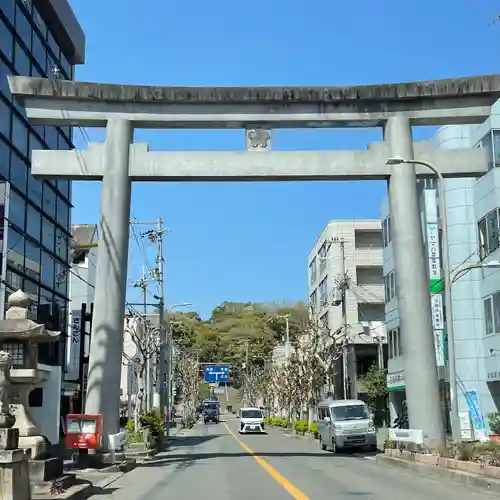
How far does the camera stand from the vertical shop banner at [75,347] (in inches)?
1486

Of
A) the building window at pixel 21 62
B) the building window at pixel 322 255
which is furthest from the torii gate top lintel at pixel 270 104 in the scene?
the building window at pixel 322 255

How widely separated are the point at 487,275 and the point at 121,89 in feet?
70.3

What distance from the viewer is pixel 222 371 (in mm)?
85312

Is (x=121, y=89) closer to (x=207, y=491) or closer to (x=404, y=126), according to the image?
(x=404, y=126)

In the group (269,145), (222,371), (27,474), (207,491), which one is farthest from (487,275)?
(222,371)

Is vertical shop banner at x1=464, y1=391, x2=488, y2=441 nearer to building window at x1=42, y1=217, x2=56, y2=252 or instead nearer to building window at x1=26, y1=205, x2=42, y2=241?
building window at x1=26, y1=205, x2=42, y2=241

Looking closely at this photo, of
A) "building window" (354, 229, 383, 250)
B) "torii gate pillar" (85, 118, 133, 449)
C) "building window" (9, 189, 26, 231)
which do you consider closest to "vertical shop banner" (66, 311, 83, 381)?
"building window" (9, 189, 26, 231)

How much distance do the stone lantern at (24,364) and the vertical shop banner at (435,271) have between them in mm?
25345

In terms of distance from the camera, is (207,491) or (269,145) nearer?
(207,491)

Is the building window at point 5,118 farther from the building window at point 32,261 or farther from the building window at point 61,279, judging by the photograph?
the building window at point 61,279

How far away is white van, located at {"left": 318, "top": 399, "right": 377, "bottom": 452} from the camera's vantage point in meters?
29.2

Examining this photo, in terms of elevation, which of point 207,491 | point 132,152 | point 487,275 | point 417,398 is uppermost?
point 132,152

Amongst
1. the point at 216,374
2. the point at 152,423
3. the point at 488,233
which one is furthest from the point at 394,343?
the point at 216,374

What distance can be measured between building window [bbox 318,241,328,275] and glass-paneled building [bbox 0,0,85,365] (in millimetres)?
31961
